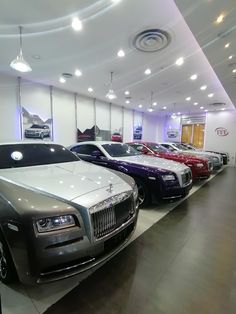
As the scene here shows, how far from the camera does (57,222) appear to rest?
1.63 m

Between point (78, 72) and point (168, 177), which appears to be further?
point (78, 72)

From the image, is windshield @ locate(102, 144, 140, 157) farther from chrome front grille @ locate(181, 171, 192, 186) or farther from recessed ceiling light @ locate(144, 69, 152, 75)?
recessed ceiling light @ locate(144, 69, 152, 75)

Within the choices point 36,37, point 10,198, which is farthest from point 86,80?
point 10,198

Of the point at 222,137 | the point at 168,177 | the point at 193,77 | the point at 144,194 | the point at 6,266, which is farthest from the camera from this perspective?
the point at 222,137

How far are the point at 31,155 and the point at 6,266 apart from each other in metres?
1.51

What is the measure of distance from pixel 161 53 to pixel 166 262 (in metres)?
4.50

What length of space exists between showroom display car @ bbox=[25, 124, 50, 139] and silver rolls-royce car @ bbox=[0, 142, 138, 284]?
18.6 feet

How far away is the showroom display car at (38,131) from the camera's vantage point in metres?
7.53

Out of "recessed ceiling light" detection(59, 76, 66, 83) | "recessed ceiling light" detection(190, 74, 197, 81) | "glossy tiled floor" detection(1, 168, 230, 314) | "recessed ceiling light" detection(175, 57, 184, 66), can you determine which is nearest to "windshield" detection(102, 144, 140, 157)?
"glossy tiled floor" detection(1, 168, 230, 314)

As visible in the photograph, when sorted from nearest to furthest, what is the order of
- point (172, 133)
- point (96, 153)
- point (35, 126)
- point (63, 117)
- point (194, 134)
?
point (96, 153), point (35, 126), point (63, 117), point (194, 134), point (172, 133)

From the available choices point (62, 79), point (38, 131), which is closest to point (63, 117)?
point (38, 131)

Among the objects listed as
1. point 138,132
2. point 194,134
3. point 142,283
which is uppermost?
point 138,132

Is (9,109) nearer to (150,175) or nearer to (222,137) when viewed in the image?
(150,175)

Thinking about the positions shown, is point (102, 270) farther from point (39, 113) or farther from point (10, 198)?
point (39, 113)
